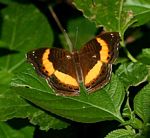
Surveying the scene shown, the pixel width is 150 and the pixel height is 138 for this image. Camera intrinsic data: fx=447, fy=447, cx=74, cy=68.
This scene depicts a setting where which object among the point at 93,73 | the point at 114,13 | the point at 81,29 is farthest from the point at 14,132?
the point at 81,29

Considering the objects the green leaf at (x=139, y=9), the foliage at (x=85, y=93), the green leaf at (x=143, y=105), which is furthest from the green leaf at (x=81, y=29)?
the green leaf at (x=143, y=105)

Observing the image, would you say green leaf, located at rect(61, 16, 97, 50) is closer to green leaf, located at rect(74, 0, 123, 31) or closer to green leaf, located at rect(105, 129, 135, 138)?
green leaf, located at rect(74, 0, 123, 31)

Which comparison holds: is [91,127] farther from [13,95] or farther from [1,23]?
[1,23]

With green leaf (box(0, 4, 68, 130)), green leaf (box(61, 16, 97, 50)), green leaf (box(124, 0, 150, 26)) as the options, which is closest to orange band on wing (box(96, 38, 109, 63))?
green leaf (box(124, 0, 150, 26))

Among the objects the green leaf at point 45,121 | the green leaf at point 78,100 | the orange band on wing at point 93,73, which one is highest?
the orange band on wing at point 93,73

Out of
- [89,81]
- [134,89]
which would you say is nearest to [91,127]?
[134,89]

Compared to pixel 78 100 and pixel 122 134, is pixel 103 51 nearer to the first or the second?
pixel 78 100

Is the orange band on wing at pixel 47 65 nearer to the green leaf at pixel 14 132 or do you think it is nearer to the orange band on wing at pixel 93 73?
the orange band on wing at pixel 93 73
